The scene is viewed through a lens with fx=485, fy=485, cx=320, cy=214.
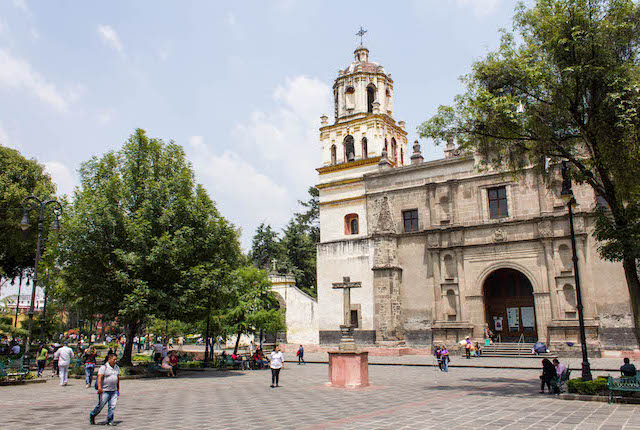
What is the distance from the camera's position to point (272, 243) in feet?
194

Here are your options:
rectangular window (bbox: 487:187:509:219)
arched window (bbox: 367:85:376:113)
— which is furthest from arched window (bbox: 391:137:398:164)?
rectangular window (bbox: 487:187:509:219)

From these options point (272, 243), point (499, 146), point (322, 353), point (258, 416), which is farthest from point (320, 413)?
point (272, 243)

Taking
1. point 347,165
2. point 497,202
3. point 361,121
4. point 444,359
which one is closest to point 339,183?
point 347,165

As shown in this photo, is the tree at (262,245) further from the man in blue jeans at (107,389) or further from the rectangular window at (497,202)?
the man in blue jeans at (107,389)

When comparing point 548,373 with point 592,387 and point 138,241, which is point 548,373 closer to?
point 592,387

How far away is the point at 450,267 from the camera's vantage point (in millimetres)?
30531

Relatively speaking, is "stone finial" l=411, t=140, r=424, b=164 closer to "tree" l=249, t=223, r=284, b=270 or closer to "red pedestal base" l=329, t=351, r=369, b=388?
"red pedestal base" l=329, t=351, r=369, b=388

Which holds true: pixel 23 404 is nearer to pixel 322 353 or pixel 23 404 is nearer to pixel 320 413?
pixel 320 413

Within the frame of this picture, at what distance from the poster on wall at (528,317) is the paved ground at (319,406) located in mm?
12152

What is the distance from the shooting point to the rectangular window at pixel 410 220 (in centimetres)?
3228

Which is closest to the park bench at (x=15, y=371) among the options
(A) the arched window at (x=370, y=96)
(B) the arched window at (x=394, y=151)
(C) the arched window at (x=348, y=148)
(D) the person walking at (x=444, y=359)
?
(D) the person walking at (x=444, y=359)

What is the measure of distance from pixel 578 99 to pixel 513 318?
767 inches

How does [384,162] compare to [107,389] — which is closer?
[107,389]

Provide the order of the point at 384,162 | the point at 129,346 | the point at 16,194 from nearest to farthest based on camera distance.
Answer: the point at 129,346 → the point at 16,194 → the point at 384,162
